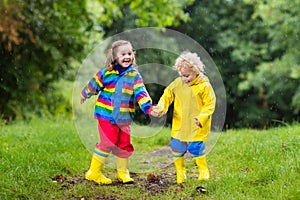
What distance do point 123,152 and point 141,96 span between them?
0.68 meters

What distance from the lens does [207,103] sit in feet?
16.2

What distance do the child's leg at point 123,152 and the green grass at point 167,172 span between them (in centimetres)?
13

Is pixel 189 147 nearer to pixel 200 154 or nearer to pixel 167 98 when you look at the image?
pixel 200 154

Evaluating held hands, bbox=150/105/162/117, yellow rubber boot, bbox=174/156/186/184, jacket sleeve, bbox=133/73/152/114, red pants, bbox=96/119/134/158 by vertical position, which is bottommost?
yellow rubber boot, bbox=174/156/186/184

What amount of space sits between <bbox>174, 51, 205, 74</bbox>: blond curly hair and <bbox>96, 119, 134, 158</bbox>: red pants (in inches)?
35.1

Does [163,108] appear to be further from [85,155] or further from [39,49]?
[39,49]

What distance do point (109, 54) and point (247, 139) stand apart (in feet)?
9.23

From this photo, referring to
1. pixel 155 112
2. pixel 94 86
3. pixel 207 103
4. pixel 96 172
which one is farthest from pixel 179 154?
pixel 94 86

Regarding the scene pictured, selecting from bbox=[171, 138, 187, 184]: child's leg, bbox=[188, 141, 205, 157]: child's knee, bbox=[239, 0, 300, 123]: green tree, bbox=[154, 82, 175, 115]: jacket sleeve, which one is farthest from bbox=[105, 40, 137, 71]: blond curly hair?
bbox=[239, 0, 300, 123]: green tree

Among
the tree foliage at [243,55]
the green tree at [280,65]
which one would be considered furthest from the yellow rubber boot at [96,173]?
the tree foliage at [243,55]

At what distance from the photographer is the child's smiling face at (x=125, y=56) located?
5125 mm

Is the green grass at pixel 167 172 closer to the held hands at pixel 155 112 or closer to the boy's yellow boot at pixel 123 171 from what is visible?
the boy's yellow boot at pixel 123 171

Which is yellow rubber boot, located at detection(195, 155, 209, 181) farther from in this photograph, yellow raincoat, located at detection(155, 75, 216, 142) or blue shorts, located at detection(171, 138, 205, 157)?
yellow raincoat, located at detection(155, 75, 216, 142)

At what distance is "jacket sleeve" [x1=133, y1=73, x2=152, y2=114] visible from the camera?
5.05 meters
